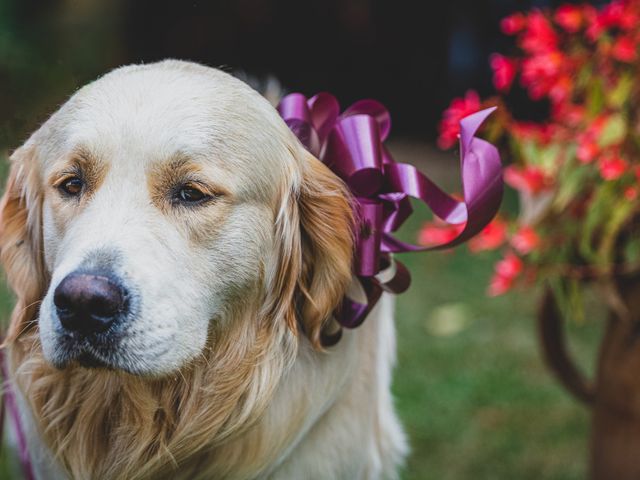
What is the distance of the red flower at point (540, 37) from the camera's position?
3367mm

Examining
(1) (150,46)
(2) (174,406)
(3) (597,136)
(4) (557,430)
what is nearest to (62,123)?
(2) (174,406)

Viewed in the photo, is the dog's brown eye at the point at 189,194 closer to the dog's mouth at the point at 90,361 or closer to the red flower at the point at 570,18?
the dog's mouth at the point at 90,361

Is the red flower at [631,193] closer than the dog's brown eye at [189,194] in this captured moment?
No

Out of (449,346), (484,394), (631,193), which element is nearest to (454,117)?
(631,193)

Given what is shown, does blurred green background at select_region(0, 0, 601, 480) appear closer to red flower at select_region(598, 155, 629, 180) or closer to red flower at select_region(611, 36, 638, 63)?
red flower at select_region(598, 155, 629, 180)

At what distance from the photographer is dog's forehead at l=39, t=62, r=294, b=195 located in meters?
2.07

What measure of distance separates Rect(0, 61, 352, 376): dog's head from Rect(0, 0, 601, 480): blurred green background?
0.30m

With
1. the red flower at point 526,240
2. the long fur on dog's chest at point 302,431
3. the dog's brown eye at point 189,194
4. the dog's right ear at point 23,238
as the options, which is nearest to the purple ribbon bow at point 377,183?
the long fur on dog's chest at point 302,431

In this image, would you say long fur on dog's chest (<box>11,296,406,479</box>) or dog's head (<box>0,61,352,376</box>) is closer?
dog's head (<box>0,61,352,376</box>)

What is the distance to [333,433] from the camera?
2.50 meters

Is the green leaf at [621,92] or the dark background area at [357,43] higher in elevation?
the green leaf at [621,92]

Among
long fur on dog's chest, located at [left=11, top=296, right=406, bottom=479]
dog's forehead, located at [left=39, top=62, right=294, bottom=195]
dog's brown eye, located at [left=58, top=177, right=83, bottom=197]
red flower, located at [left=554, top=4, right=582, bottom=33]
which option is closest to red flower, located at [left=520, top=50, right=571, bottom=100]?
red flower, located at [left=554, top=4, right=582, bottom=33]

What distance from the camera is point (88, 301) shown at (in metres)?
1.90

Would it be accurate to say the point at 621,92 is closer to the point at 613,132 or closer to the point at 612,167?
the point at 613,132
